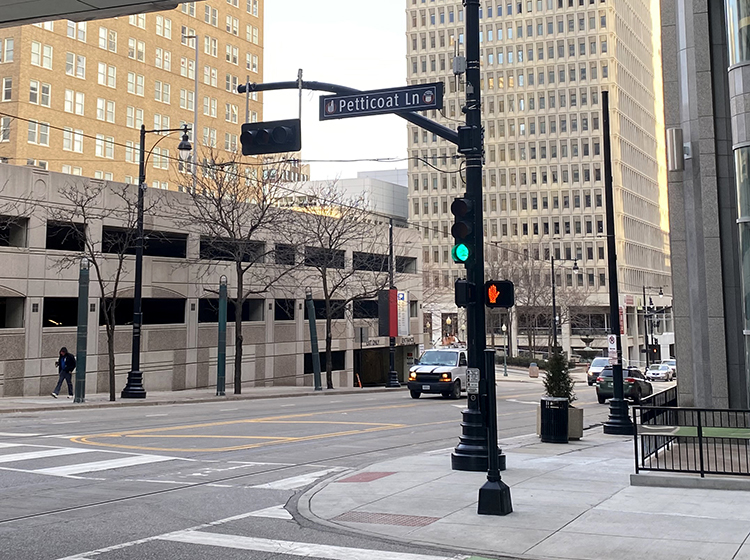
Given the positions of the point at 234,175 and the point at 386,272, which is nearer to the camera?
the point at 234,175

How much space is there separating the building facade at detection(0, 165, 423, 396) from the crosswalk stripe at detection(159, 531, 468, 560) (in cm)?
2317

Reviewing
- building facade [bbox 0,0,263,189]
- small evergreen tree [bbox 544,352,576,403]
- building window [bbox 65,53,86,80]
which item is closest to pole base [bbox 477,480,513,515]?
small evergreen tree [bbox 544,352,576,403]

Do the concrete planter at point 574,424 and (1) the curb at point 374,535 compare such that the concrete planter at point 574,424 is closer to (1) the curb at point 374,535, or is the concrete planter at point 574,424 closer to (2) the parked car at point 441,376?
(1) the curb at point 374,535

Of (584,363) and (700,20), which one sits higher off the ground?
(700,20)

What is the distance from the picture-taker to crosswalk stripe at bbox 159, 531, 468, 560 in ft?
25.3

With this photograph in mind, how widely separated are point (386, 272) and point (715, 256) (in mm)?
37965

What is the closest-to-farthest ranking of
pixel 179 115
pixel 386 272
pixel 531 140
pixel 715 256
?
pixel 715 256, pixel 386 272, pixel 179 115, pixel 531 140

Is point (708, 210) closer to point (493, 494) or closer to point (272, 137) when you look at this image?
point (272, 137)

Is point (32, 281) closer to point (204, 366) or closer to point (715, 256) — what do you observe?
point (204, 366)

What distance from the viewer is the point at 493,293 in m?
11.2

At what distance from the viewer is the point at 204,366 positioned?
39188 mm

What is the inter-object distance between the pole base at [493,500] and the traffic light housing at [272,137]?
22.3 ft

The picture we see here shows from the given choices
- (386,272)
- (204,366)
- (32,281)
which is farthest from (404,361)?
(32,281)

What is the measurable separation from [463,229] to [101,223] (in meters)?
25.7
